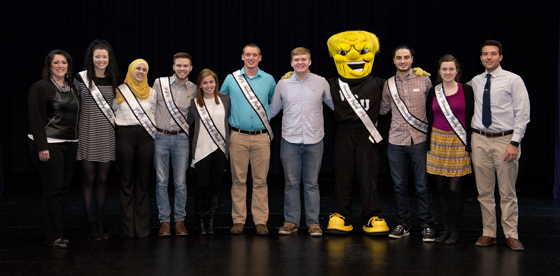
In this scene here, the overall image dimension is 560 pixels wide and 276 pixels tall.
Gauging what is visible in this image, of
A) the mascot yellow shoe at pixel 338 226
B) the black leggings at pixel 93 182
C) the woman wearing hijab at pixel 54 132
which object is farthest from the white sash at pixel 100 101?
the mascot yellow shoe at pixel 338 226

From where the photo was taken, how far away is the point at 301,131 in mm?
3533

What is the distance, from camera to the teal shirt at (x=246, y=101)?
3.57m

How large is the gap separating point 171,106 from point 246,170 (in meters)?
0.71

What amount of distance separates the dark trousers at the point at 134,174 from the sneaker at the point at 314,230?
116cm

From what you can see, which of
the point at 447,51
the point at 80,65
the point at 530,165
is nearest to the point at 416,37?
the point at 447,51

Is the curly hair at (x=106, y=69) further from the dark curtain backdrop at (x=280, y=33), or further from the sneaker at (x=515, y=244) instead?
the dark curtain backdrop at (x=280, y=33)

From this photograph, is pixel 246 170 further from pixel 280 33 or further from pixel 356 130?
pixel 280 33

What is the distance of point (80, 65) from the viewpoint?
7086 millimetres

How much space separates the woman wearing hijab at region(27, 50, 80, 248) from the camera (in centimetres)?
313

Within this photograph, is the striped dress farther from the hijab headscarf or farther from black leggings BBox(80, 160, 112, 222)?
the hijab headscarf

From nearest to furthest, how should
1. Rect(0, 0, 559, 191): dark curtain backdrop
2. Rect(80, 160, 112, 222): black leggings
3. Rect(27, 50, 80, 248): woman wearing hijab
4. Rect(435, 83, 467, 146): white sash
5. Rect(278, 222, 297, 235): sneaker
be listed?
Rect(27, 50, 80, 248): woman wearing hijab < Rect(435, 83, 467, 146): white sash < Rect(80, 160, 112, 222): black leggings < Rect(278, 222, 297, 235): sneaker < Rect(0, 0, 559, 191): dark curtain backdrop

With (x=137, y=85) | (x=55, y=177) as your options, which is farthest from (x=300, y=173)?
(x=55, y=177)

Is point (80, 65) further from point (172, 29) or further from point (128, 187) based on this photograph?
point (128, 187)

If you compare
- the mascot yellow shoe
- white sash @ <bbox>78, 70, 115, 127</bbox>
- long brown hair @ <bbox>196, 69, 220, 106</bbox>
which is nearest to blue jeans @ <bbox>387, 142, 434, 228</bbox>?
the mascot yellow shoe
